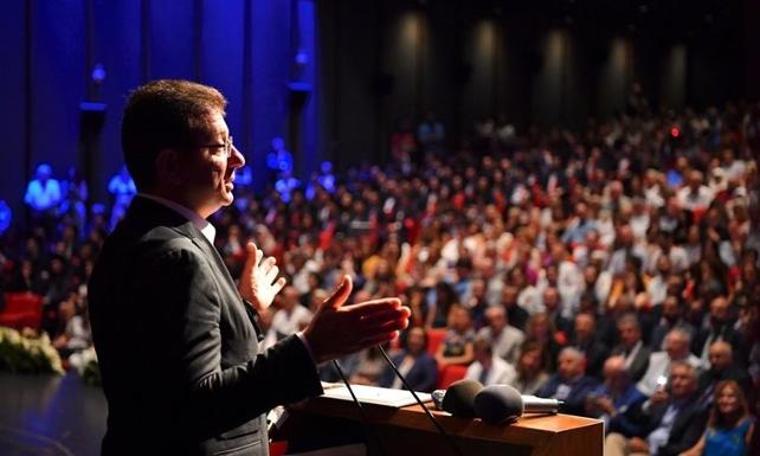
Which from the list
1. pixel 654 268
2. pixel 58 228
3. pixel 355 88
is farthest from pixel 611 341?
pixel 355 88

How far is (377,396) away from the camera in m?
1.80

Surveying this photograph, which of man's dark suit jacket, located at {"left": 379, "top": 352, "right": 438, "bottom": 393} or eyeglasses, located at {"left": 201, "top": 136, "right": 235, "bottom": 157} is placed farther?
man's dark suit jacket, located at {"left": 379, "top": 352, "right": 438, "bottom": 393}

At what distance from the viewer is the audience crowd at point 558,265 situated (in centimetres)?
528

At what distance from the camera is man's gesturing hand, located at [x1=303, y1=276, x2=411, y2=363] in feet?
4.35

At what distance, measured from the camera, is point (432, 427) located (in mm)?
1656

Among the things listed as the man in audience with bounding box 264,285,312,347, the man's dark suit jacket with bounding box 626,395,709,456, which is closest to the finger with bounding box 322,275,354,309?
the man's dark suit jacket with bounding box 626,395,709,456

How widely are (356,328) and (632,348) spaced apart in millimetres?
4694

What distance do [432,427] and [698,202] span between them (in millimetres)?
7466

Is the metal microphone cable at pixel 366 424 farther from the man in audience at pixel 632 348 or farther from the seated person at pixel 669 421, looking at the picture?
the man in audience at pixel 632 348

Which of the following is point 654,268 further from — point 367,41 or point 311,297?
point 367,41

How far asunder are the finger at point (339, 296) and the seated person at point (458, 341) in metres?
5.08

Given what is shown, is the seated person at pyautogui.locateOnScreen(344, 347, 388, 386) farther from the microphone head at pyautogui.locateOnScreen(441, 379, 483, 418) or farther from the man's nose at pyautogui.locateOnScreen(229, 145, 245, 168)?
the man's nose at pyautogui.locateOnScreen(229, 145, 245, 168)

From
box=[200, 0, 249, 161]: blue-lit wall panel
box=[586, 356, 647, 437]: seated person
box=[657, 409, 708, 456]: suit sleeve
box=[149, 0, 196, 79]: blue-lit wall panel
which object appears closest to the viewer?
box=[657, 409, 708, 456]: suit sleeve

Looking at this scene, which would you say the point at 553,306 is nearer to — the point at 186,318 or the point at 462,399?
the point at 462,399
